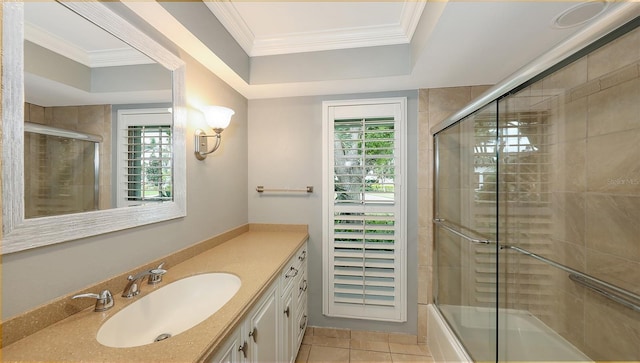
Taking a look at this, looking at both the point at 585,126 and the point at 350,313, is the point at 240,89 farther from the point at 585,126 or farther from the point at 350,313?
the point at 585,126

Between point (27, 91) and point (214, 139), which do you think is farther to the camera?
point (214, 139)

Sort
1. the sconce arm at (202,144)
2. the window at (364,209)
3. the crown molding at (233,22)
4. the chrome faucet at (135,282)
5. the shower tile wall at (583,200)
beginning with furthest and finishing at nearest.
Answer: the window at (364,209), the sconce arm at (202,144), the crown molding at (233,22), the shower tile wall at (583,200), the chrome faucet at (135,282)

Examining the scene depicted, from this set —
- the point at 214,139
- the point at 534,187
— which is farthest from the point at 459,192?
the point at 214,139

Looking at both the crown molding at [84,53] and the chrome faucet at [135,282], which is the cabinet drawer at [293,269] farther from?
the crown molding at [84,53]

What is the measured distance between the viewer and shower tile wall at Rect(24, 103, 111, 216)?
80 centimetres

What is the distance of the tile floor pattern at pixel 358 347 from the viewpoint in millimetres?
1907

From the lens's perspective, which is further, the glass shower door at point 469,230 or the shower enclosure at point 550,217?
the glass shower door at point 469,230

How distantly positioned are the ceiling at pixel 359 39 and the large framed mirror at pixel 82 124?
0.74ft

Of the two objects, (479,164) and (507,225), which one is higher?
(479,164)

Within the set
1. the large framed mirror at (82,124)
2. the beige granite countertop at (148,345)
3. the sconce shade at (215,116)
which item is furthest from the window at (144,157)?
the beige granite countertop at (148,345)

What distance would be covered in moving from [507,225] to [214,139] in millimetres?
2129

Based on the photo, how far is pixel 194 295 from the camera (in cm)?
124

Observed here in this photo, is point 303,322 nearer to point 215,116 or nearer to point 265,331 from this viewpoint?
point 265,331

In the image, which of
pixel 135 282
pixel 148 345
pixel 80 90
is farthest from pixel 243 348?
pixel 80 90
